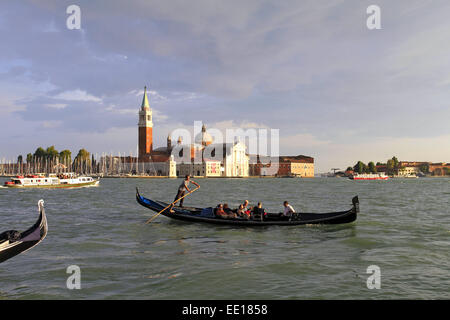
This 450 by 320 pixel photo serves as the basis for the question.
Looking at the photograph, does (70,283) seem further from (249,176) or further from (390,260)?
(249,176)

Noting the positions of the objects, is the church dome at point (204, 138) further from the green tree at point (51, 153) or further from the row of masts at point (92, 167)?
the green tree at point (51, 153)

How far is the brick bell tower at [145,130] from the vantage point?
99.5m

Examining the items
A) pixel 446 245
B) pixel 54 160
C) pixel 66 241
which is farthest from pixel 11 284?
pixel 54 160

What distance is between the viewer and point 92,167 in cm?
10544

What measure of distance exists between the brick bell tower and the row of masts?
2597mm

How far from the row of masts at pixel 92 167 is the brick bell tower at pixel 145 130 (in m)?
2.60

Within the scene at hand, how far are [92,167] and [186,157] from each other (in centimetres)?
2501

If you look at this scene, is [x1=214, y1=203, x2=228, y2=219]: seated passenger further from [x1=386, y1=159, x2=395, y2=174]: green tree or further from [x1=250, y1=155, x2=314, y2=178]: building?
[x1=386, y1=159, x2=395, y2=174]: green tree

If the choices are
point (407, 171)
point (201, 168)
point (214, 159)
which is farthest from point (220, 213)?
point (407, 171)

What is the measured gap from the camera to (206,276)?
6.95 meters

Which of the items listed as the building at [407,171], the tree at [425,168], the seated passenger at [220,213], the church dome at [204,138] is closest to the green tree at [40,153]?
the church dome at [204,138]
